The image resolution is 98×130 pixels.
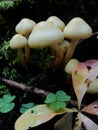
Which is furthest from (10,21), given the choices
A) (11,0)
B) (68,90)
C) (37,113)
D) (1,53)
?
(37,113)

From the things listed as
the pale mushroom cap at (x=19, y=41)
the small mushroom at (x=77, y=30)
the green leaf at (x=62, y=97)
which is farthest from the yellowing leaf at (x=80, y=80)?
the pale mushroom cap at (x=19, y=41)

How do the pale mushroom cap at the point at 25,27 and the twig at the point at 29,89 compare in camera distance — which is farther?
the pale mushroom cap at the point at 25,27

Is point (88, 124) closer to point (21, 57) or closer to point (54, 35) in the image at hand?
point (54, 35)

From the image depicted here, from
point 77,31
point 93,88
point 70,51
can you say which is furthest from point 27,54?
point 93,88

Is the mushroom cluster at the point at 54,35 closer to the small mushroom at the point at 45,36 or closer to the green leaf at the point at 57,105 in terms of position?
the small mushroom at the point at 45,36

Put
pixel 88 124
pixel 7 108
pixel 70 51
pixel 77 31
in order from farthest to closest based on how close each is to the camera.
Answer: pixel 70 51, pixel 77 31, pixel 7 108, pixel 88 124

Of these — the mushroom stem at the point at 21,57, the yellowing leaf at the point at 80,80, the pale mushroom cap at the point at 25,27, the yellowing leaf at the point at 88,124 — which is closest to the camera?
the yellowing leaf at the point at 88,124

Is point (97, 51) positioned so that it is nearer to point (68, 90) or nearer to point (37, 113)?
point (68, 90)

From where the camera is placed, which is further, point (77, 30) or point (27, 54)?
point (27, 54)
